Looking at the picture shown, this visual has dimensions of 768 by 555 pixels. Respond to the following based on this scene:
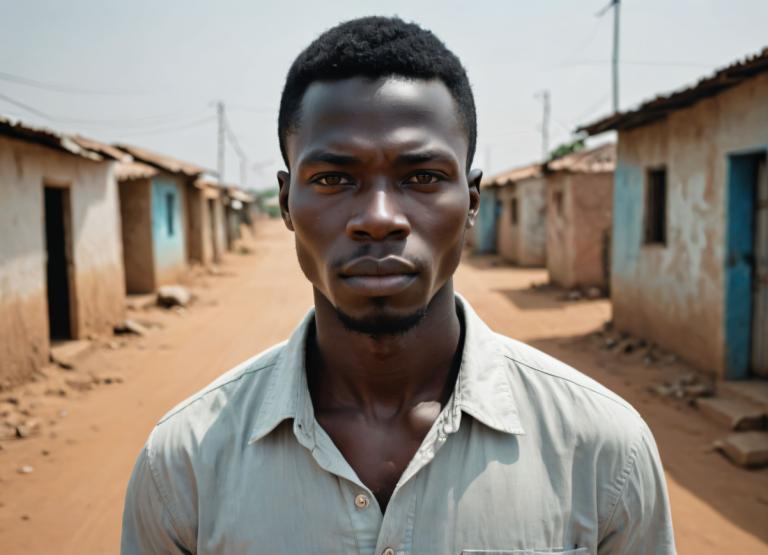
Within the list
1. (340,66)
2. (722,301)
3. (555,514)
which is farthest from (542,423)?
(722,301)

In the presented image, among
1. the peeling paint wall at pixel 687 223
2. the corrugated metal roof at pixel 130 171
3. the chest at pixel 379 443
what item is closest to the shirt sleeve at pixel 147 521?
the chest at pixel 379 443

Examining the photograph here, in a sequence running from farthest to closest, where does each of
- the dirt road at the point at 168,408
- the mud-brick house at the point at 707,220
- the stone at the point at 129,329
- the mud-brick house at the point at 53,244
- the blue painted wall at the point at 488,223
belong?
the blue painted wall at the point at 488,223 < the stone at the point at 129,329 < the mud-brick house at the point at 53,244 < the mud-brick house at the point at 707,220 < the dirt road at the point at 168,408

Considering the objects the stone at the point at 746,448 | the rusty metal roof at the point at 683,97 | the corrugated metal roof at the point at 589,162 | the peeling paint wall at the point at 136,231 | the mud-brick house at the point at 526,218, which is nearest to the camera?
the stone at the point at 746,448

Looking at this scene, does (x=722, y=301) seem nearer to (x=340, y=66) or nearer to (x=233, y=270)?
(x=340, y=66)

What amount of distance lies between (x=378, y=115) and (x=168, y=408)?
6149 millimetres

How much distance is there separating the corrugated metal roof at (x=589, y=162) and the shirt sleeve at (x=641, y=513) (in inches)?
526

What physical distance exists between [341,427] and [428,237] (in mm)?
524

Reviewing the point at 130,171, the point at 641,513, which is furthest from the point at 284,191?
the point at 130,171

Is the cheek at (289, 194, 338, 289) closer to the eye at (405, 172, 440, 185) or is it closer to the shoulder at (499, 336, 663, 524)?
the eye at (405, 172, 440, 185)

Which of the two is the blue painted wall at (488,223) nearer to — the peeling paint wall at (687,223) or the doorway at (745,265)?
the peeling paint wall at (687,223)

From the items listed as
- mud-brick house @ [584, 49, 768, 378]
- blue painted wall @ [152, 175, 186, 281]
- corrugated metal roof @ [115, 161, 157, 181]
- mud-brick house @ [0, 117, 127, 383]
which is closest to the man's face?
mud-brick house @ [584, 49, 768, 378]

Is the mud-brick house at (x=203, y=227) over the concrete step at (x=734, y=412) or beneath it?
over

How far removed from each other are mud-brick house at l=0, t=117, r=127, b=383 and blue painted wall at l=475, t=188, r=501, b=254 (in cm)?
1727

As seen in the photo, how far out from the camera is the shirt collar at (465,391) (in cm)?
155
